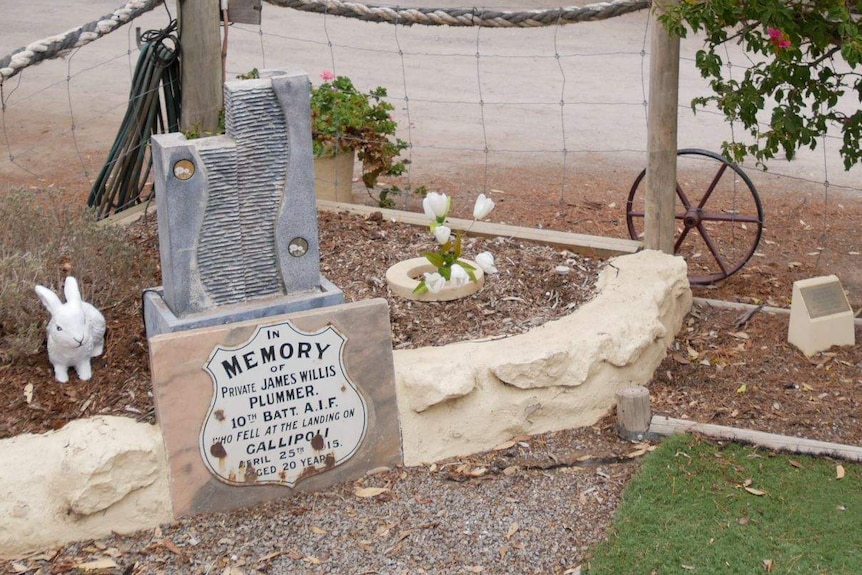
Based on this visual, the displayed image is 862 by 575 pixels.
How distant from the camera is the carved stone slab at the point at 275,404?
150 inches

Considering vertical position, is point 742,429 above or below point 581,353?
below

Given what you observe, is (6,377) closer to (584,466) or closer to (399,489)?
(399,489)

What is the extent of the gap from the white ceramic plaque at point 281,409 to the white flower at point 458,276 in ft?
3.27

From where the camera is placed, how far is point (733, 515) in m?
3.81

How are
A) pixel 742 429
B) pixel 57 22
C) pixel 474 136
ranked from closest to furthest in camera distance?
1. pixel 742 429
2. pixel 474 136
3. pixel 57 22

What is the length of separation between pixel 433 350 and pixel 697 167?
437 centimetres

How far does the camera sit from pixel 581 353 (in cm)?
435

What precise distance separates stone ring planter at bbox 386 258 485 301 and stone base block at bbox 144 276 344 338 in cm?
74

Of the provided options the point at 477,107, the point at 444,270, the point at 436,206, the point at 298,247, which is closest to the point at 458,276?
the point at 444,270

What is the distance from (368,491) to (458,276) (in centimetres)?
123

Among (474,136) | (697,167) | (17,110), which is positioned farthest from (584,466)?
(17,110)

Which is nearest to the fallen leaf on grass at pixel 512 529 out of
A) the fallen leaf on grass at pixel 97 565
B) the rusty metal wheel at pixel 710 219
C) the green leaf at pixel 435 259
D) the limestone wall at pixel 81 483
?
the limestone wall at pixel 81 483

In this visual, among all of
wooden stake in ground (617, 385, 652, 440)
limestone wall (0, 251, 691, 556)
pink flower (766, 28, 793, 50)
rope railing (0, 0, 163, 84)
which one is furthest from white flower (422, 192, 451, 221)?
rope railing (0, 0, 163, 84)

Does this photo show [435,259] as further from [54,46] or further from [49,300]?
[54,46]
